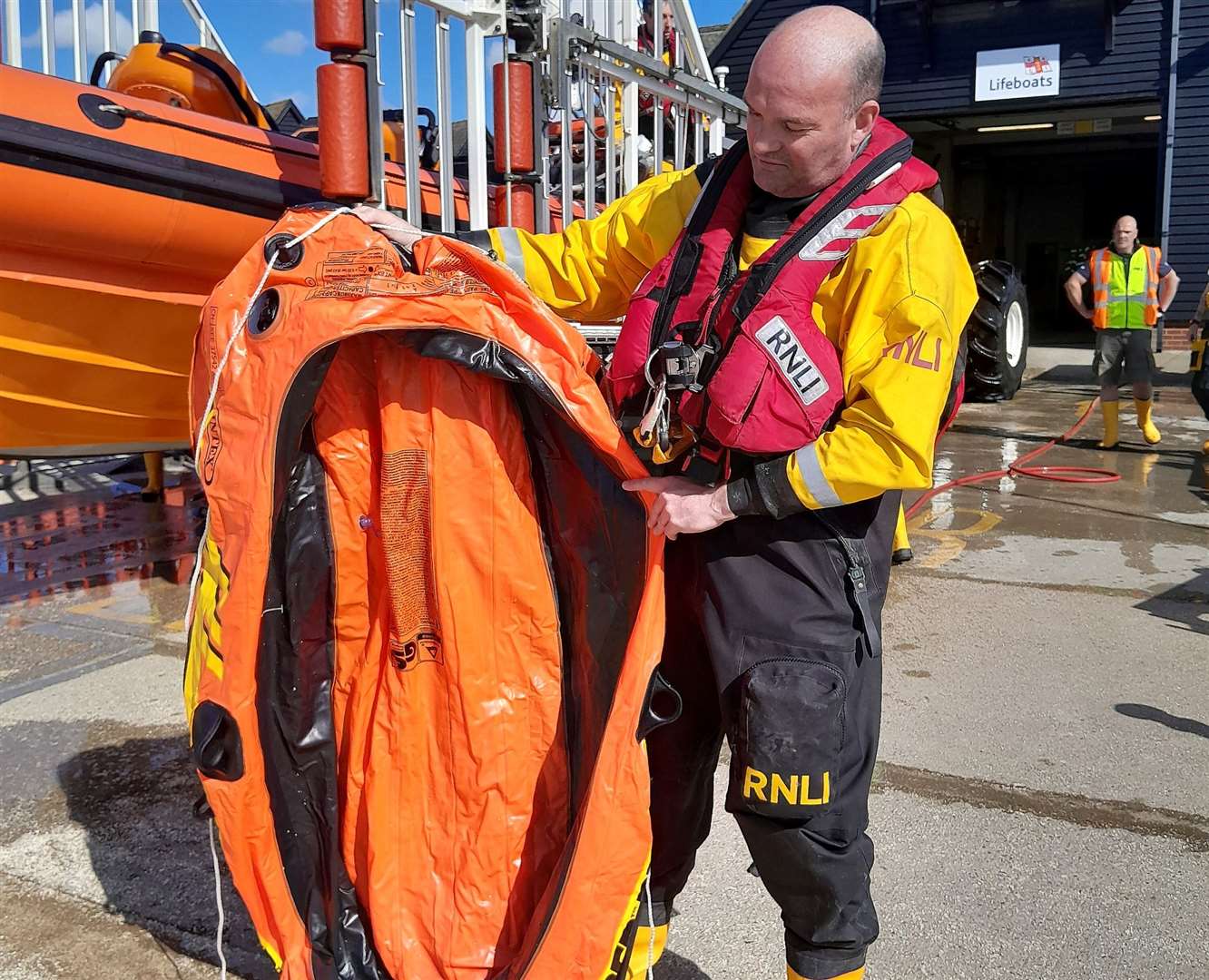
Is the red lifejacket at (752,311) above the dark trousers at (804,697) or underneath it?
above

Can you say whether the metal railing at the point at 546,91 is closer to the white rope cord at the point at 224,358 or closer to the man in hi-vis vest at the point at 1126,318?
the white rope cord at the point at 224,358

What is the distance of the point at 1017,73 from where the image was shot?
15.4 metres

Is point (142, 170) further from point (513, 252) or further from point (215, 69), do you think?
point (513, 252)

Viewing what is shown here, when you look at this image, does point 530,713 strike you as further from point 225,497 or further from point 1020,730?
point 1020,730

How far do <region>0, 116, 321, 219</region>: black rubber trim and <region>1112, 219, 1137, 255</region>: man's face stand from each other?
7.24 meters

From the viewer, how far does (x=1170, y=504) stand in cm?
657

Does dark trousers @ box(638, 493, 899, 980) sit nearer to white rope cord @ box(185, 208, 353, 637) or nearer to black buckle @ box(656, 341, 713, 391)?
black buckle @ box(656, 341, 713, 391)

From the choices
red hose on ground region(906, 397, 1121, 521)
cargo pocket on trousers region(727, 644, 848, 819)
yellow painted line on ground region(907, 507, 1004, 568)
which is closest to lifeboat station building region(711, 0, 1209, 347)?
red hose on ground region(906, 397, 1121, 521)

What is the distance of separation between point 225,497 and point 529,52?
253 centimetres

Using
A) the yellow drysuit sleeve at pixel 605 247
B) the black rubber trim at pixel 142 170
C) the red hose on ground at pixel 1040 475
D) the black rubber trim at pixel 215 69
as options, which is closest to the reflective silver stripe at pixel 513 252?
the yellow drysuit sleeve at pixel 605 247

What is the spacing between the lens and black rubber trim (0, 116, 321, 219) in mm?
3170

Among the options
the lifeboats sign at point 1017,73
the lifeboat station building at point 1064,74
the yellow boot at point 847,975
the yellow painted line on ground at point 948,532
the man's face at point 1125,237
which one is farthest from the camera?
the lifeboats sign at point 1017,73

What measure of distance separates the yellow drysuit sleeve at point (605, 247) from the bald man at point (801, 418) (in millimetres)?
98

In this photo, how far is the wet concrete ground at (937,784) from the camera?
229 centimetres
